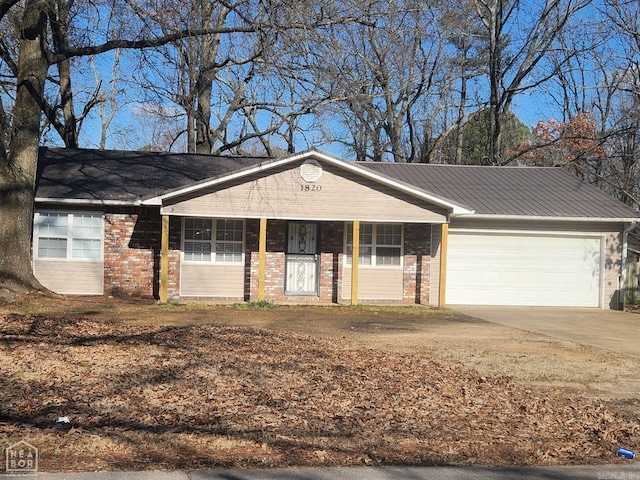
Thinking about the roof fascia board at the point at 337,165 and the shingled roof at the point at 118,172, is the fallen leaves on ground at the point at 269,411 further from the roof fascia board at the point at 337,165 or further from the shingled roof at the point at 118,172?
the shingled roof at the point at 118,172

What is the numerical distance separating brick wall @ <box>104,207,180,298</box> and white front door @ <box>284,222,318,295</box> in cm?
308

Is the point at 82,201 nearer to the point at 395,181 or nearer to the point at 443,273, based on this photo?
the point at 395,181

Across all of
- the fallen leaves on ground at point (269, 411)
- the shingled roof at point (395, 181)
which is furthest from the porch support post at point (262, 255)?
the fallen leaves on ground at point (269, 411)

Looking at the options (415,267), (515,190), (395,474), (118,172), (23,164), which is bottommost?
(395,474)

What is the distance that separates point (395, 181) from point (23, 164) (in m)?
8.93

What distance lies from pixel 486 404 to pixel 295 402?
210 cm

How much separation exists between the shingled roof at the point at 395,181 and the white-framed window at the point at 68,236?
2.21ft

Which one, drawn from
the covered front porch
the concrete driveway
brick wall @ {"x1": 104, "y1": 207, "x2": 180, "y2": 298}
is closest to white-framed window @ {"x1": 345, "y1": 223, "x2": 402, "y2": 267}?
the covered front porch

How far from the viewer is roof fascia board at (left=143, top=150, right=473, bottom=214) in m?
16.9

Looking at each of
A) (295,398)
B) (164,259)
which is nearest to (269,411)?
(295,398)

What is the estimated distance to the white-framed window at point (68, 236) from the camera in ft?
59.4

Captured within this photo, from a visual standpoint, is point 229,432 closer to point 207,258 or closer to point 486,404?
point 486,404

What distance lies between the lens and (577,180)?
72.5 ft

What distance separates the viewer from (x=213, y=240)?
61.5 feet
